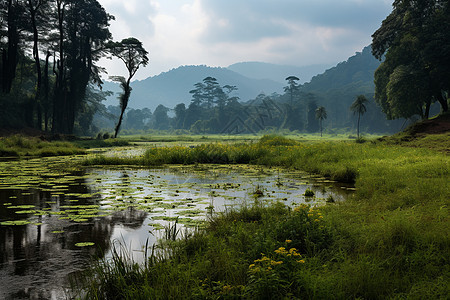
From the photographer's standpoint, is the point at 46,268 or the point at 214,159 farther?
the point at 214,159

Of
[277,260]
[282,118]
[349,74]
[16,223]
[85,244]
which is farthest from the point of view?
[349,74]

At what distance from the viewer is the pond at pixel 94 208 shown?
433cm

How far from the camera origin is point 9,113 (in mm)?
30812

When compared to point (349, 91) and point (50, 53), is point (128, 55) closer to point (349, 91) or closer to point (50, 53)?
point (50, 53)

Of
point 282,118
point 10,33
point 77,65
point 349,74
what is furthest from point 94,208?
point 349,74

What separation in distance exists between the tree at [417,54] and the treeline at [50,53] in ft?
103

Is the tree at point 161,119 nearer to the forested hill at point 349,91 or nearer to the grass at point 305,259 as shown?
the forested hill at point 349,91

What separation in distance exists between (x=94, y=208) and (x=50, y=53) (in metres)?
37.6

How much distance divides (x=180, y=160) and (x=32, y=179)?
7680 millimetres

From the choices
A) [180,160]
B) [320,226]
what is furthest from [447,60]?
[320,226]

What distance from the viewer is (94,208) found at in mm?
7359

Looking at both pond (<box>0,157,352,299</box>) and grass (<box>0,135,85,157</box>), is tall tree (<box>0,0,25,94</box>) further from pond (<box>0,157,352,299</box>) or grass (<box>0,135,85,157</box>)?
pond (<box>0,157,352,299</box>)

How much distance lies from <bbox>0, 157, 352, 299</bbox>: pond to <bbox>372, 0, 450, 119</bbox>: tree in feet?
59.2

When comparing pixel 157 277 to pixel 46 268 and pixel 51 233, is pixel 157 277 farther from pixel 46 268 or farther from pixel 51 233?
pixel 51 233
